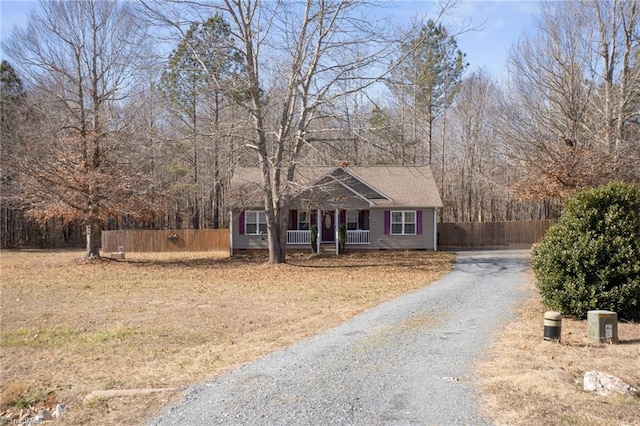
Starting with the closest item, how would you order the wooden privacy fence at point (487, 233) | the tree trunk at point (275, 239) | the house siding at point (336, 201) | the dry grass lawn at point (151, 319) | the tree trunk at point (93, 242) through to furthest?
the dry grass lawn at point (151, 319) → the tree trunk at point (275, 239) → the tree trunk at point (93, 242) → the house siding at point (336, 201) → the wooden privacy fence at point (487, 233)

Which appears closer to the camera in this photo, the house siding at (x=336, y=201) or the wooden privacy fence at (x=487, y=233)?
the house siding at (x=336, y=201)

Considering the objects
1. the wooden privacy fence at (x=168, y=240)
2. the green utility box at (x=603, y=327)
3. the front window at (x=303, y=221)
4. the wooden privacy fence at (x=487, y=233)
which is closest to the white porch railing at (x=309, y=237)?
the front window at (x=303, y=221)

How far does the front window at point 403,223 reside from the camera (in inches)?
1105

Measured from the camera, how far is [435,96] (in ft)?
119

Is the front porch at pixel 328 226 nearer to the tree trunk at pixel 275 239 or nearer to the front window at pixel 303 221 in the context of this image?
the front window at pixel 303 221

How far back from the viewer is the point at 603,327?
8398mm

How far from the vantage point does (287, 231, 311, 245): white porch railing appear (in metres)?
27.9

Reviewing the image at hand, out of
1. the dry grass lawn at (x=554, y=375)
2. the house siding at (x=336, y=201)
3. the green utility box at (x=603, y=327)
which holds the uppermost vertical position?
the house siding at (x=336, y=201)

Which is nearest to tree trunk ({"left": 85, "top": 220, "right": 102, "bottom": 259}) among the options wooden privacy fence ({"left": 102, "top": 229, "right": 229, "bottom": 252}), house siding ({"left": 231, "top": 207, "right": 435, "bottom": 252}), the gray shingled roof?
the gray shingled roof

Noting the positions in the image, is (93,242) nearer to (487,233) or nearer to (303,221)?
(303,221)

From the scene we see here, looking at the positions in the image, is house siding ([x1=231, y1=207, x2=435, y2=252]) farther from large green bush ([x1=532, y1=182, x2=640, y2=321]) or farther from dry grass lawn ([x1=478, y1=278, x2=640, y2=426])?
dry grass lawn ([x1=478, y1=278, x2=640, y2=426])

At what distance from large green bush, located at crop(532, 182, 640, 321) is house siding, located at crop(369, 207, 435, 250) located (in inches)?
681

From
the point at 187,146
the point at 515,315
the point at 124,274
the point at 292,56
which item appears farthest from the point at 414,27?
the point at 124,274

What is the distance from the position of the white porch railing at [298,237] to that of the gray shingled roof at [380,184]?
2.57 m
